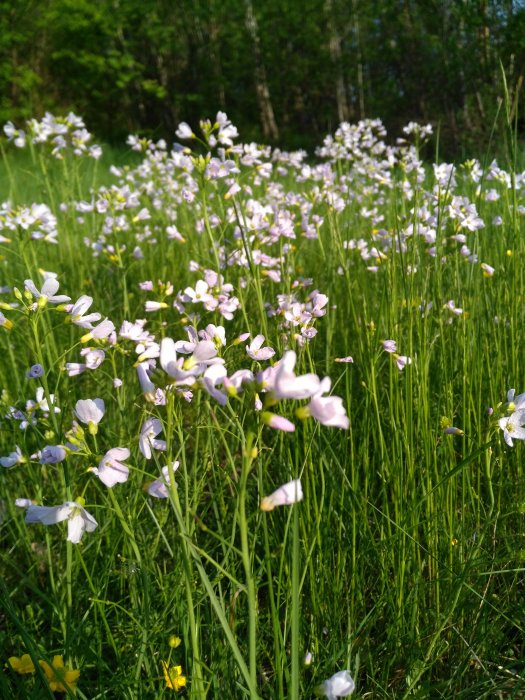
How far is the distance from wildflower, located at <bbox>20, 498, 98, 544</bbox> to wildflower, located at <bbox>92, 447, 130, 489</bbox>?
50mm

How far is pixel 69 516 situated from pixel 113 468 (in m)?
0.10

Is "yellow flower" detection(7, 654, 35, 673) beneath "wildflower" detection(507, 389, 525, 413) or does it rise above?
beneath

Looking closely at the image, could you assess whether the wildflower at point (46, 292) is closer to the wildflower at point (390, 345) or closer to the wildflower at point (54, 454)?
the wildflower at point (54, 454)

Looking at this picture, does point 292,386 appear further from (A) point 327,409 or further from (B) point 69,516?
(B) point 69,516

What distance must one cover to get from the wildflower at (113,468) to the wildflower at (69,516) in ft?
0.16

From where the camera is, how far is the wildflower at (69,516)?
814 mm

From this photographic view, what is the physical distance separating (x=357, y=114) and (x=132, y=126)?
718 cm

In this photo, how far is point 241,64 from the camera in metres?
15.7

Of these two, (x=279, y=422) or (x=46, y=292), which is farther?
(x=46, y=292)

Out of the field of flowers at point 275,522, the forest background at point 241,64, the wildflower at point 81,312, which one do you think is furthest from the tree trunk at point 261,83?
the wildflower at point 81,312

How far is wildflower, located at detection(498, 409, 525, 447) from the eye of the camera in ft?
3.64

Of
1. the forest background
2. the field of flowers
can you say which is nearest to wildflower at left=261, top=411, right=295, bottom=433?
the field of flowers

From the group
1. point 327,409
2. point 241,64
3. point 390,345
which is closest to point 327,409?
point 327,409

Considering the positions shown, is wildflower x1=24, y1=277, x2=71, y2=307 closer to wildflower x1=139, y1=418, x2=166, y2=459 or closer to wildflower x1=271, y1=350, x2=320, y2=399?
wildflower x1=139, y1=418, x2=166, y2=459
